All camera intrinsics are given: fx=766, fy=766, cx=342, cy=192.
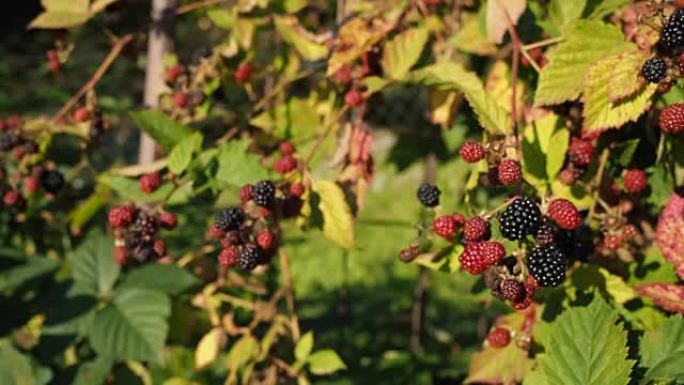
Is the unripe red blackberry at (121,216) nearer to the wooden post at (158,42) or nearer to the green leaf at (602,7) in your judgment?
the wooden post at (158,42)

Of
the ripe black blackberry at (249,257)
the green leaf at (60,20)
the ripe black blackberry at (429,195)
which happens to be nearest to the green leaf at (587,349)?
the ripe black blackberry at (429,195)

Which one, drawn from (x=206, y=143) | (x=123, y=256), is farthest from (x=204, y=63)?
(x=123, y=256)

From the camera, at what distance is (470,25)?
203cm

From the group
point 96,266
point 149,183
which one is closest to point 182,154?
point 149,183

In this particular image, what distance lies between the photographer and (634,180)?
1.64 metres

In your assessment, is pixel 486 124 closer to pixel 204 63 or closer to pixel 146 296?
pixel 204 63

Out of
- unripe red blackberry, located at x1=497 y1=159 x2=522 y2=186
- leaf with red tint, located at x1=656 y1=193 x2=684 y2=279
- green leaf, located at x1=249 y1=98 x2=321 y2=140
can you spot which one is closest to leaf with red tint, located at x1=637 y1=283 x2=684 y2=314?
leaf with red tint, located at x1=656 y1=193 x2=684 y2=279

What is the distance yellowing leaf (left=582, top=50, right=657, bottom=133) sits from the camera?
1448 mm

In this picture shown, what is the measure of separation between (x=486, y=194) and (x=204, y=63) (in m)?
1.02

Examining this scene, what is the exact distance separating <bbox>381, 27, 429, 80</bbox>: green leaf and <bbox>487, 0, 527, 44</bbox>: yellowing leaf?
0.74 feet

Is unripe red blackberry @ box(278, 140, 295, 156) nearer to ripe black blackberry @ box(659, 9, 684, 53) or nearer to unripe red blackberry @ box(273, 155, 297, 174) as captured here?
unripe red blackberry @ box(273, 155, 297, 174)

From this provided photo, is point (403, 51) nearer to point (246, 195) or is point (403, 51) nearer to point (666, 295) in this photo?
point (246, 195)

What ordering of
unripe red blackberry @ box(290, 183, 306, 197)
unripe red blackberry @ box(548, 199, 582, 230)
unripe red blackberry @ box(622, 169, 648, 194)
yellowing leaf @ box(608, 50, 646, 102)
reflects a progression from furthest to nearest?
unripe red blackberry @ box(290, 183, 306, 197) < unripe red blackberry @ box(622, 169, 648, 194) < yellowing leaf @ box(608, 50, 646, 102) < unripe red blackberry @ box(548, 199, 582, 230)

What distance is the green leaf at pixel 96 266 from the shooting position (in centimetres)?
227
